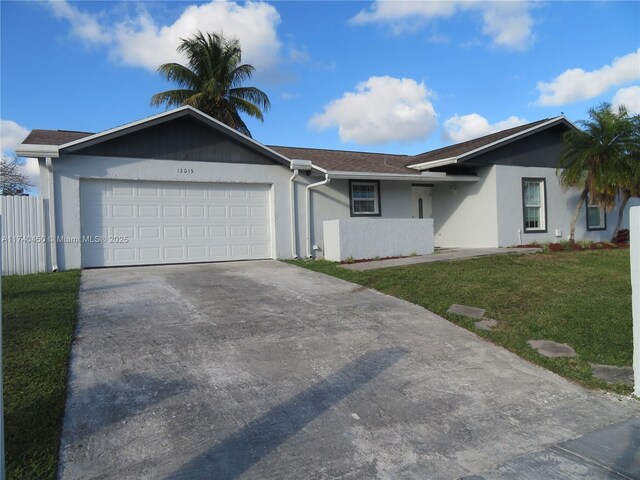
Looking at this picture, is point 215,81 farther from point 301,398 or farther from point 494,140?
point 301,398

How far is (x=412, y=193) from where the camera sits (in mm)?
16969

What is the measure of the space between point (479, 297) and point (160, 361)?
5.39 meters

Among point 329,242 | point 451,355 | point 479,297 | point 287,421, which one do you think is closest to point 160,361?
point 287,421

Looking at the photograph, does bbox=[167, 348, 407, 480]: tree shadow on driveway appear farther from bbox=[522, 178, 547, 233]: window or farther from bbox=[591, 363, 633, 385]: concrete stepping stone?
bbox=[522, 178, 547, 233]: window

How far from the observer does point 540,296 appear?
8.16m

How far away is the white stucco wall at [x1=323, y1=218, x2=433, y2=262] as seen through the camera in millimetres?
12688

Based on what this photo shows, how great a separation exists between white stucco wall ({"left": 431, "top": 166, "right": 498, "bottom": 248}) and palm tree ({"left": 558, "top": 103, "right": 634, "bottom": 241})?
7.72 feet

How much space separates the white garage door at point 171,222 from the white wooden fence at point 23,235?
0.87 m

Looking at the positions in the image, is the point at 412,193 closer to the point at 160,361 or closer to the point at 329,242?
the point at 329,242

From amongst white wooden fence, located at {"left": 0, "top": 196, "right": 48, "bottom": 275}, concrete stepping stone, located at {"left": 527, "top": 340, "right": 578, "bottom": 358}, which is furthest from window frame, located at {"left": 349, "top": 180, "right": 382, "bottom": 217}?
concrete stepping stone, located at {"left": 527, "top": 340, "right": 578, "bottom": 358}

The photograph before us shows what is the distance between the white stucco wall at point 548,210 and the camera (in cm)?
1559

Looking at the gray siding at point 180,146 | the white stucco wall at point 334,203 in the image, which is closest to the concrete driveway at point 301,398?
the gray siding at point 180,146

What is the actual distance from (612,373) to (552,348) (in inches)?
31.3

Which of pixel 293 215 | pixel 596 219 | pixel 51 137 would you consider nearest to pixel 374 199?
pixel 293 215
